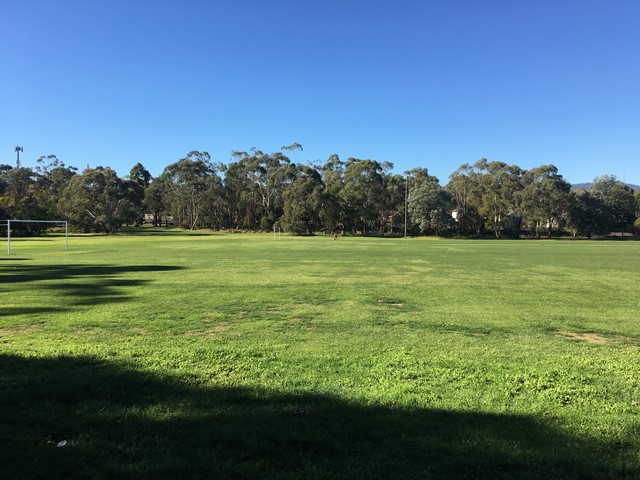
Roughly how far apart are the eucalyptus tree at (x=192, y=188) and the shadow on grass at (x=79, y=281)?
9452cm

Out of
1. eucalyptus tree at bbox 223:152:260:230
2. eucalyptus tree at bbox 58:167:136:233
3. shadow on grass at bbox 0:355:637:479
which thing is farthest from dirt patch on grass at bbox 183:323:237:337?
eucalyptus tree at bbox 223:152:260:230

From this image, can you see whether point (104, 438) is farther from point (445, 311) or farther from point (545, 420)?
point (445, 311)

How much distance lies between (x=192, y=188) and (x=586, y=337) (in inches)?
4543

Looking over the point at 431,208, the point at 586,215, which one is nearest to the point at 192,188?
the point at 431,208

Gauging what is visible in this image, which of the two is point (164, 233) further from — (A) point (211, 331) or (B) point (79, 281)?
(A) point (211, 331)

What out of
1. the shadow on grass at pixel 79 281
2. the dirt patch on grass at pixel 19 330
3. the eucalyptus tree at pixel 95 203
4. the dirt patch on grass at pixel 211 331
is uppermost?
the eucalyptus tree at pixel 95 203

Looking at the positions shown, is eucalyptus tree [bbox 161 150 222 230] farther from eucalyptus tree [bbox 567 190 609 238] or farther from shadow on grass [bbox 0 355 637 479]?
shadow on grass [bbox 0 355 637 479]

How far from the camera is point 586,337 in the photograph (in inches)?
348

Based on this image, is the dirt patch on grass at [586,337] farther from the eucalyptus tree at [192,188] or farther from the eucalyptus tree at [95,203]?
the eucalyptus tree at [192,188]

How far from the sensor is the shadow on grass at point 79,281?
1302cm

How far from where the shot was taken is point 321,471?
11.5ft

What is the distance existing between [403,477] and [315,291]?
11.5 metres

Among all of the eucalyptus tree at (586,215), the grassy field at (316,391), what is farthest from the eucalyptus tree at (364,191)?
the grassy field at (316,391)

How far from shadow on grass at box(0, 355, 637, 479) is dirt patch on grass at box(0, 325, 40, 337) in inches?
149
